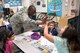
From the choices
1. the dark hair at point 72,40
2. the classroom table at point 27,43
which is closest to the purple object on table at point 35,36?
the classroom table at point 27,43

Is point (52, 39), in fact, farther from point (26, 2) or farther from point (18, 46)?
point (26, 2)

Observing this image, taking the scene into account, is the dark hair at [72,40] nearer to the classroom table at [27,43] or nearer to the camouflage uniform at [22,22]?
the classroom table at [27,43]

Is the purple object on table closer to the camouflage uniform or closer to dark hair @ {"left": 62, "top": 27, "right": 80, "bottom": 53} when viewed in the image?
the camouflage uniform

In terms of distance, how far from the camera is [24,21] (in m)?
3.68

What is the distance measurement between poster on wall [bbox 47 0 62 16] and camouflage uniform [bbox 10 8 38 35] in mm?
1620

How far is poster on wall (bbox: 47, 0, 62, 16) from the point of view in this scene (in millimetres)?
5197

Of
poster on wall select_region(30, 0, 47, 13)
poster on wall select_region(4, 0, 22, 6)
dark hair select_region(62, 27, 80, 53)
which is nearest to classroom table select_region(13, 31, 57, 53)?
dark hair select_region(62, 27, 80, 53)

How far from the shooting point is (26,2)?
663 centimetres

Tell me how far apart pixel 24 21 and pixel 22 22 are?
0.06 meters

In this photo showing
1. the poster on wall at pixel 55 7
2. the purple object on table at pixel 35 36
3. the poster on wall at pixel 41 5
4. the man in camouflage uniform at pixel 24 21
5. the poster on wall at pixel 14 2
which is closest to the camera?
the purple object on table at pixel 35 36

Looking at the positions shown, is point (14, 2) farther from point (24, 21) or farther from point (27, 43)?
point (27, 43)

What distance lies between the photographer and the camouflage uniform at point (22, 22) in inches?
144

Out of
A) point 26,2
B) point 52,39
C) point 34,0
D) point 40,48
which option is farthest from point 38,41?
point 26,2

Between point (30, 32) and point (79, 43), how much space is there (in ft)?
6.93
